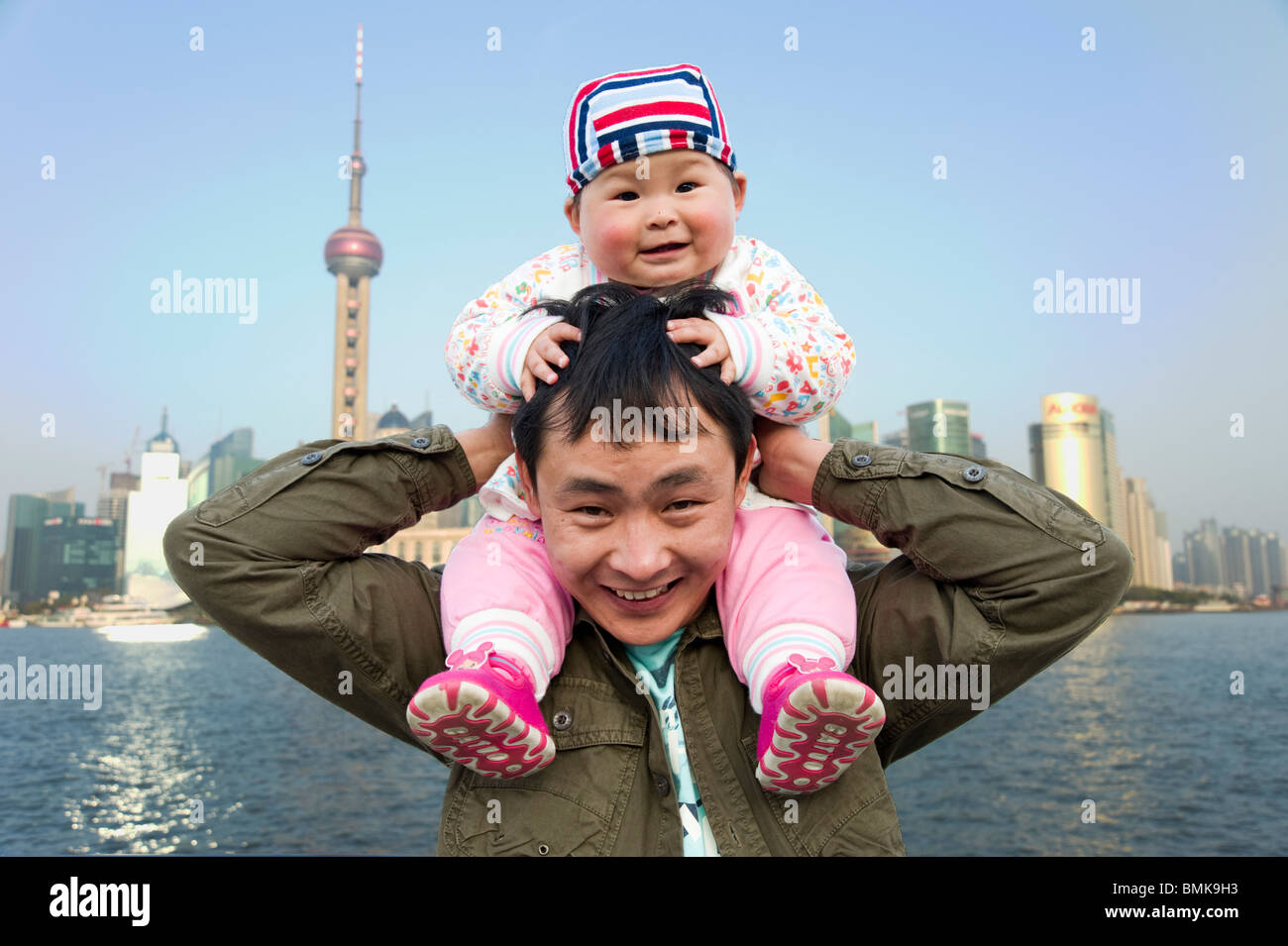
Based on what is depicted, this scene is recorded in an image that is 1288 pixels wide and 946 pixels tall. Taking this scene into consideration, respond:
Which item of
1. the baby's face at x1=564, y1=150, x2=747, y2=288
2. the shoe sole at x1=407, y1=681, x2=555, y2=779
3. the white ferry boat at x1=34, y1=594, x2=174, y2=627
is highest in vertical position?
the baby's face at x1=564, y1=150, x2=747, y2=288

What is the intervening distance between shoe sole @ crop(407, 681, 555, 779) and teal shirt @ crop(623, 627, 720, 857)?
307mm

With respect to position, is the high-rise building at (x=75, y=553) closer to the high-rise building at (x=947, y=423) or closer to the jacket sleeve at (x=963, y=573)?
the high-rise building at (x=947, y=423)

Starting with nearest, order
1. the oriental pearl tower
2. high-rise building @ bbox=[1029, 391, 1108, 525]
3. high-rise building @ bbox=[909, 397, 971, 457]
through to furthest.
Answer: high-rise building @ bbox=[909, 397, 971, 457] → high-rise building @ bbox=[1029, 391, 1108, 525] → the oriental pearl tower

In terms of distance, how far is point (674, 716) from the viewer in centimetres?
216

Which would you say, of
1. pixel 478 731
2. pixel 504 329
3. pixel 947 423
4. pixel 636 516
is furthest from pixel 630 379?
pixel 947 423

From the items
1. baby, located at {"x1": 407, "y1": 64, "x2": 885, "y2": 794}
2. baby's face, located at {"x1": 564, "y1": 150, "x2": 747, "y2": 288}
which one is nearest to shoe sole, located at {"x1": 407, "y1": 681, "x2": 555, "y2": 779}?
baby, located at {"x1": 407, "y1": 64, "x2": 885, "y2": 794}

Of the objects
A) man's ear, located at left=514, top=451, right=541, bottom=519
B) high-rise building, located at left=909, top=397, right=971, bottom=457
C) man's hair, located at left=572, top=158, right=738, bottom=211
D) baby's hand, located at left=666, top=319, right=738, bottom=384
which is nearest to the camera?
baby's hand, located at left=666, top=319, right=738, bottom=384

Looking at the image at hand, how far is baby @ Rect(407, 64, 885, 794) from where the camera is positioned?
1.82 m

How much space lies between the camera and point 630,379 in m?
1.96

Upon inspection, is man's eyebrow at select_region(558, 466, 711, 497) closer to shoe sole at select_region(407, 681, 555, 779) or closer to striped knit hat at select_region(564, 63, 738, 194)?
shoe sole at select_region(407, 681, 555, 779)

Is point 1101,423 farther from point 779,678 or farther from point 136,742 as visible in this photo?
point 779,678
